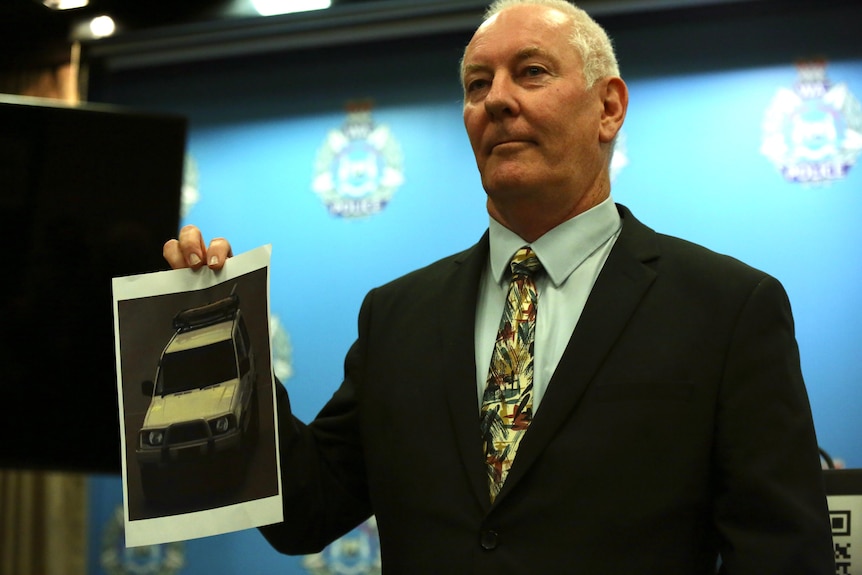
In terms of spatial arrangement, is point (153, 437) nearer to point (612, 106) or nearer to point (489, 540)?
point (489, 540)

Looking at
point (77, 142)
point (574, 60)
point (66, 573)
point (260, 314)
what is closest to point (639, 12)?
point (574, 60)

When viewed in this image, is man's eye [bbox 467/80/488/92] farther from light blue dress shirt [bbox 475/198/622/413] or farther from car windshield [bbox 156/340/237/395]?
car windshield [bbox 156/340/237/395]

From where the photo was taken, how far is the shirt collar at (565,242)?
1.37 m

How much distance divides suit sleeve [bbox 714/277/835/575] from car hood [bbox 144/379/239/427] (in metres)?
0.66

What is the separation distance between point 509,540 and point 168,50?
2686 mm

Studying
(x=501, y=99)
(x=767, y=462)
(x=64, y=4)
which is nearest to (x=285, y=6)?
(x=64, y=4)

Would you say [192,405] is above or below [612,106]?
below

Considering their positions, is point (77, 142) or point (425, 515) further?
point (77, 142)

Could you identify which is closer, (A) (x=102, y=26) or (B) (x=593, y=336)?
(B) (x=593, y=336)

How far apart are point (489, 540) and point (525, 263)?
0.43 meters

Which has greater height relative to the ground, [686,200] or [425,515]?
[686,200]

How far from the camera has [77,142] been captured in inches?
85.6

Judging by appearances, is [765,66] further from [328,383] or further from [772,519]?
[772,519]

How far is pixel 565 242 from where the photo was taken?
4.54 ft
